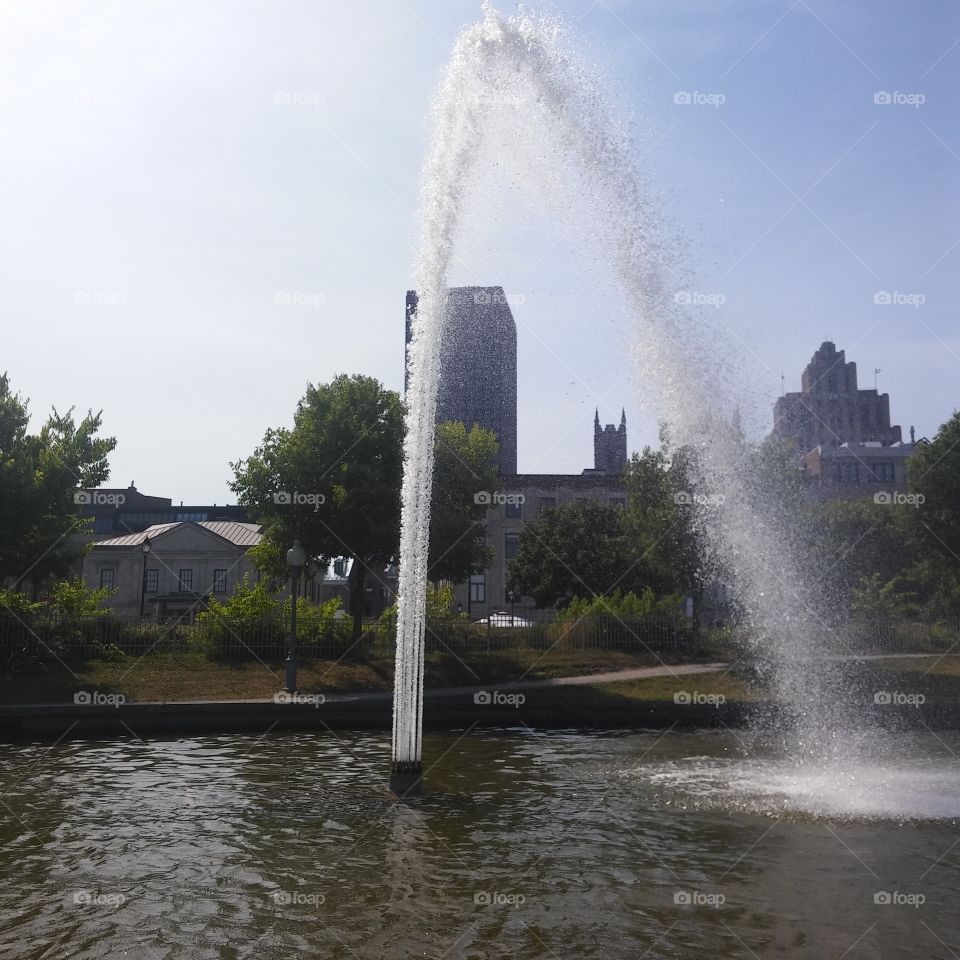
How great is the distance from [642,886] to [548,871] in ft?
3.42

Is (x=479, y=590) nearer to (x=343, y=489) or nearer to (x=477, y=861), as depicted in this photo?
(x=343, y=489)

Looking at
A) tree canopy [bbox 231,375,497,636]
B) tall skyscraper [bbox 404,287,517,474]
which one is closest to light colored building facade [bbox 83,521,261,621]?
tall skyscraper [bbox 404,287,517,474]

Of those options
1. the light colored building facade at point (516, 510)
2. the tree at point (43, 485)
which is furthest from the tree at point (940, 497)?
the light colored building facade at point (516, 510)

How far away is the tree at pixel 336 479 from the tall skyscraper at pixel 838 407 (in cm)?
8280

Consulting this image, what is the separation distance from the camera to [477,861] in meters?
9.93

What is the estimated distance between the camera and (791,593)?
19.7m

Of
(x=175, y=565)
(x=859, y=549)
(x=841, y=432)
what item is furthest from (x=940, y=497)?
(x=841, y=432)

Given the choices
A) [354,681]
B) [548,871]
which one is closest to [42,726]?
[354,681]

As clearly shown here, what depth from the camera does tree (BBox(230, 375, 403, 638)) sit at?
31828 millimetres

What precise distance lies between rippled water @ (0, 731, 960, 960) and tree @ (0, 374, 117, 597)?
11.2 metres

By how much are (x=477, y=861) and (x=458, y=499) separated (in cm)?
2891

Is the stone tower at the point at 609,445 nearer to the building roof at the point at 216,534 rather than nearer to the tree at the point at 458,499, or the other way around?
the building roof at the point at 216,534

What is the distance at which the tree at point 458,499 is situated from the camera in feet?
112

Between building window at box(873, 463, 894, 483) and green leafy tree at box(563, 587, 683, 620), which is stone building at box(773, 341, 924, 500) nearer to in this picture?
building window at box(873, 463, 894, 483)
